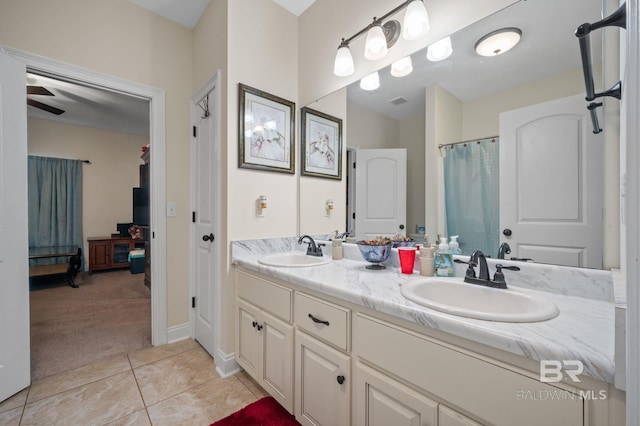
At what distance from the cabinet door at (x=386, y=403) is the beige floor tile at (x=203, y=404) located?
34.5 inches

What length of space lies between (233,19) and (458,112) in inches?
64.7

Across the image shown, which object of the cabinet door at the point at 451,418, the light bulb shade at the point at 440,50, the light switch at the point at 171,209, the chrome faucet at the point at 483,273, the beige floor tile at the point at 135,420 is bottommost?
the beige floor tile at the point at 135,420

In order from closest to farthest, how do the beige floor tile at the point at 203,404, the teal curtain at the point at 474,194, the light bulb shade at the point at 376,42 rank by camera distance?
the teal curtain at the point at 474,194 → the beige floor tile at the point at 203,404 → the light bulb shade at the point at 376,42

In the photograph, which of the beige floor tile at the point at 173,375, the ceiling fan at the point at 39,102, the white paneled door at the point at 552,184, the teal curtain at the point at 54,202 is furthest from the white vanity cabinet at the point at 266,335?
the teal curtain at the point at 54,202

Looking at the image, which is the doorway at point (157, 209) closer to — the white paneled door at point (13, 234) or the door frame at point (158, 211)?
the door frame at point (158, 211)

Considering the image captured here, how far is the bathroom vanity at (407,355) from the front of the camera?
60 centimetres

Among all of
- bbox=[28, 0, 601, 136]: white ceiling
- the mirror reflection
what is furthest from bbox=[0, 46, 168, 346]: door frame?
the mirror reflection

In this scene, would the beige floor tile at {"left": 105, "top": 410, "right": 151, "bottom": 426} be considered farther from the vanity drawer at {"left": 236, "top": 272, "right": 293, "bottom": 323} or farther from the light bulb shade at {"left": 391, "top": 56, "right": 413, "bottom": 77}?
the light bulb shade at {"left": 391, "top": 56, "right": 413, "bottom": 77}

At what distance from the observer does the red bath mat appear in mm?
1379

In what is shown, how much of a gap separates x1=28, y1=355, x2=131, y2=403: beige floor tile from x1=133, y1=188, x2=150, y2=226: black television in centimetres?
258

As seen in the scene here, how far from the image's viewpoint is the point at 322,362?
1.17 meters

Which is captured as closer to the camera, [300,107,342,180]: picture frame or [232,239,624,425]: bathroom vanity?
[232,239,624,425]: bathroom vanity

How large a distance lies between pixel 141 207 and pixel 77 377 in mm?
3306

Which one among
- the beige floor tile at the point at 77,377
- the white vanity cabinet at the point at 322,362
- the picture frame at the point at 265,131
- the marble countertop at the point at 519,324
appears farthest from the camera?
the picture frame at the point at 265,131
